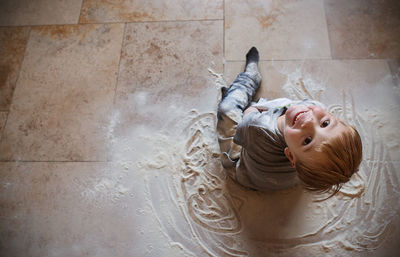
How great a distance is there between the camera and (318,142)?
32.2 inches

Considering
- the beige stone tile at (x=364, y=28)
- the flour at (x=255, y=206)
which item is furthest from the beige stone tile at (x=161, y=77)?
the beige stone tile at (x=364, y=28)

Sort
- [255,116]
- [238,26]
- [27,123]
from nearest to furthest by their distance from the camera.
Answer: [255,116] → [27,123] → [238,26]

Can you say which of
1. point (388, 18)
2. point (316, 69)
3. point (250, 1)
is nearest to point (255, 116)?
point (316, 69)

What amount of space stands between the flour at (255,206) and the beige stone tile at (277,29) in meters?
0.38

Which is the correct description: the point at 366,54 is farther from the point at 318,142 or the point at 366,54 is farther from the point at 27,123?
the point at 27,123

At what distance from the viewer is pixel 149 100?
1467 mm

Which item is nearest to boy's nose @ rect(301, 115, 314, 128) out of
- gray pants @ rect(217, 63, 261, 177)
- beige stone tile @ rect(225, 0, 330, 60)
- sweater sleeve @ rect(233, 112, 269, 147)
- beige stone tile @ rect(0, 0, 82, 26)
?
sweater sleeve @ rect(233, 112, 269, 147)

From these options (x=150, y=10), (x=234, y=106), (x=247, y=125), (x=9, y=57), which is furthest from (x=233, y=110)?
(x=9, y=57)

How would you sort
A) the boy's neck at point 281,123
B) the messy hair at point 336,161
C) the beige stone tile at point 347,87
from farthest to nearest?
the beige stone tile at point 347,87, the boy's neck at point 281,123, the messy hair at point 336,161

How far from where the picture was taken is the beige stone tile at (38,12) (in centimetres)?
167

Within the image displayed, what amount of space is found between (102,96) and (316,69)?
42.0 inches

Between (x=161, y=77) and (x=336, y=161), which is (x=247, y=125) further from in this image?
(x=161, y=77)

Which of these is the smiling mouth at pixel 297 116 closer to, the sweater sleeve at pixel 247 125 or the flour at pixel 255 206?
the sweater sleeve at pixel 247 125

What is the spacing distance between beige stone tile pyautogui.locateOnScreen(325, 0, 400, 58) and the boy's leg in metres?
0.44
